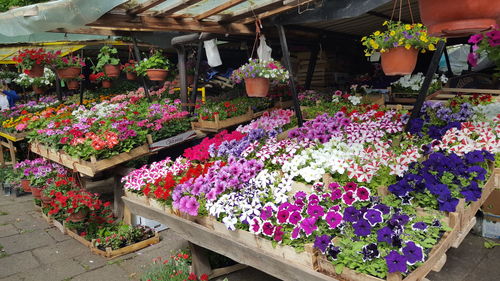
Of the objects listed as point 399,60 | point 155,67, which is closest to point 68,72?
point 155,67

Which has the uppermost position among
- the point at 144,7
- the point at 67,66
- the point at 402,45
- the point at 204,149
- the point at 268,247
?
the point at 144,7

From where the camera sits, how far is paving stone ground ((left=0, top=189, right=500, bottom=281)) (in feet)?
12.9

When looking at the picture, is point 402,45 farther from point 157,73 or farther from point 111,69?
point 111,69

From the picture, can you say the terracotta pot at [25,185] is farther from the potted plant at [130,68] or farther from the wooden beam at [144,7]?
the wooden beam at [144,7]

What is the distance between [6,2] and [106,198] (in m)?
10.7

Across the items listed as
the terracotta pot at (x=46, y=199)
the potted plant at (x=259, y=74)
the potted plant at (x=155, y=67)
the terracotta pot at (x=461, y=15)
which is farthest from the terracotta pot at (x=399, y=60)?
the terracotta pot at (x=46, y=199)

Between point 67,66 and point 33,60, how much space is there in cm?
69

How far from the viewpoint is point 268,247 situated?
2.71m

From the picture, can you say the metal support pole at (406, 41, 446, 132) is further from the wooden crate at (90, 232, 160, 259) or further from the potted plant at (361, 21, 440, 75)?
the wooden crate at (90, 232, 160, 259)

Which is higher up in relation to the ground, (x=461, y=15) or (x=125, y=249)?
(x=461, y=15)

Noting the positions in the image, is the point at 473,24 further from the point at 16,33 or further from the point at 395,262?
the point at 16,33

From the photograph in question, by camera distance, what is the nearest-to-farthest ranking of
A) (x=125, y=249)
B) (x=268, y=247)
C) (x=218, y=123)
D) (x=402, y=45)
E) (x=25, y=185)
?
(x=268, y=247) → (x=402, y=45) → (x=125, y=249) → (x=218, y=123) → (x=25, y=185)

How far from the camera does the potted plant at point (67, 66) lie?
702 centimetres

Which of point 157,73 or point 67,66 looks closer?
point 157,73
